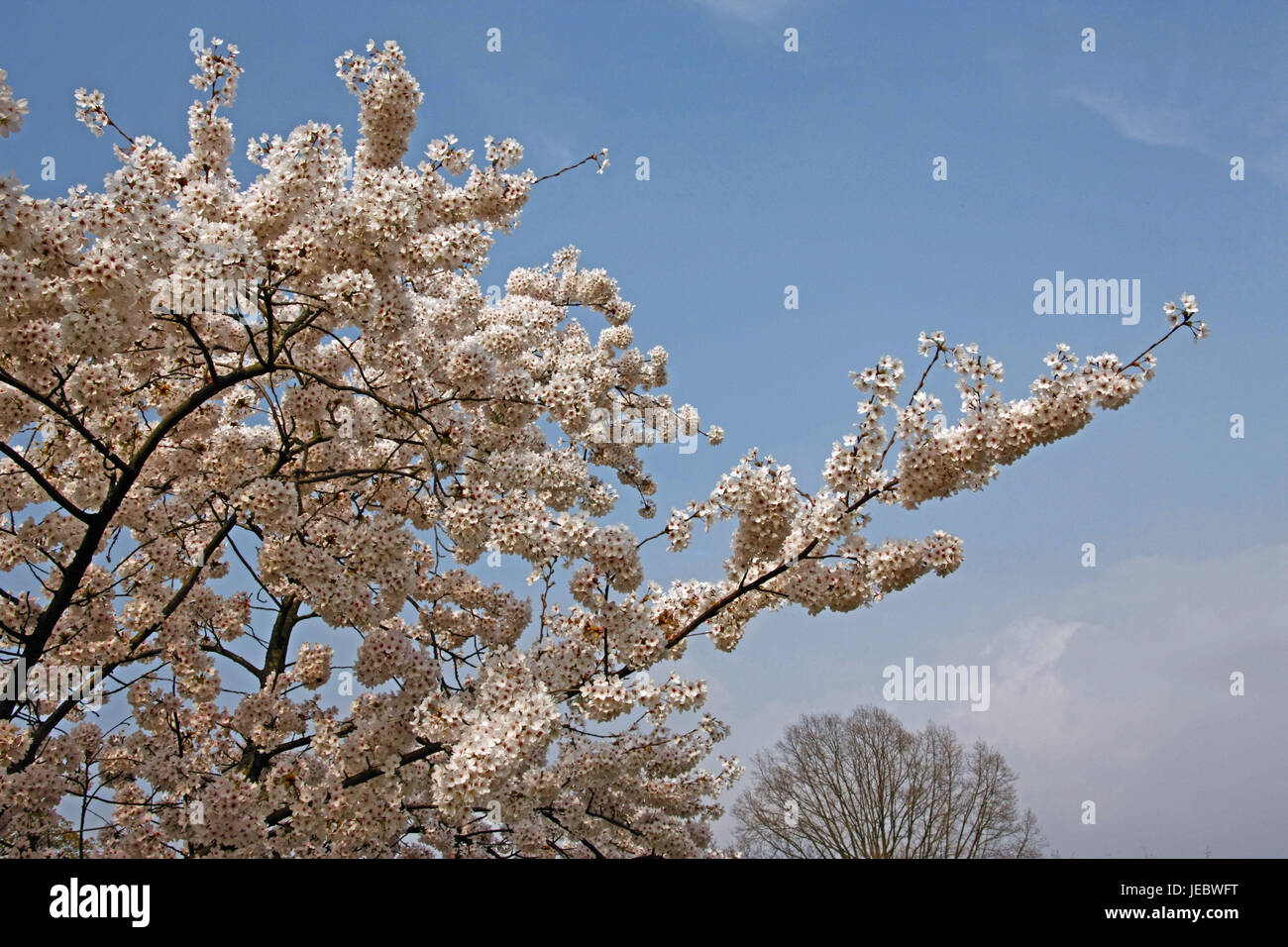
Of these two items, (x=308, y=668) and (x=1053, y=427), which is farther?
(x=308, y=668)

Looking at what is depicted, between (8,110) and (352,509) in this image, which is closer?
(8,110)

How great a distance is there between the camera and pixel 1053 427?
15.6ft

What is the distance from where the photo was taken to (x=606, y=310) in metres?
13.6

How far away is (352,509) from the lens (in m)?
8.21

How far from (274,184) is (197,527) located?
425 cm

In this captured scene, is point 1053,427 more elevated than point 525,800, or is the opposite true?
point 1053,427

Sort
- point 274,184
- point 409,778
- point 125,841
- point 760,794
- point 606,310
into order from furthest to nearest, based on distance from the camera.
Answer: point 760,794, point 606,310, point 125,841, point 409,778, point 274,184

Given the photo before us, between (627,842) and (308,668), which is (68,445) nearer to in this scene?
(308,668)

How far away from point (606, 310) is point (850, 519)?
30.5 ft

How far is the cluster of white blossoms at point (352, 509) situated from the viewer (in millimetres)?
4801

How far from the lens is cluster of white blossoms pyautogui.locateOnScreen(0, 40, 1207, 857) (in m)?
4.80

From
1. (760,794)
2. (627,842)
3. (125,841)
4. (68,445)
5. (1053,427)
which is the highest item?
(68,445)
